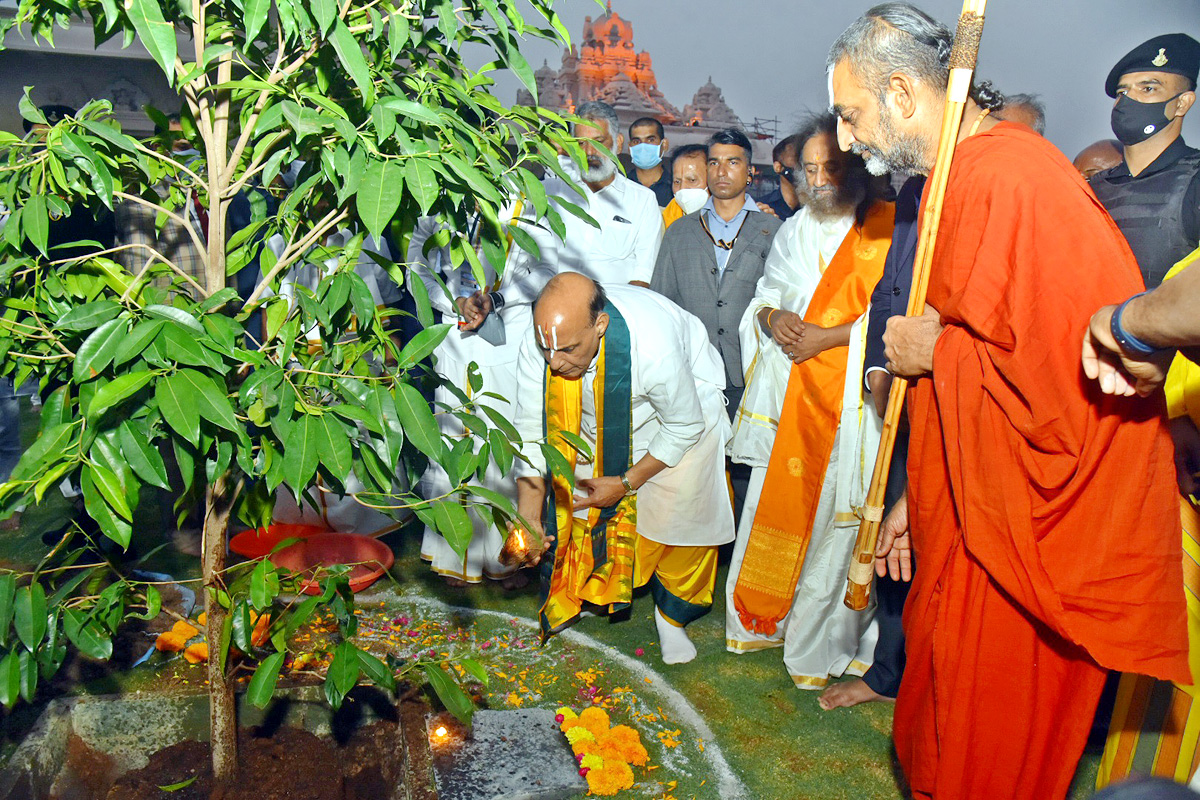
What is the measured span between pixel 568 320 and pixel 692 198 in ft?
6.72

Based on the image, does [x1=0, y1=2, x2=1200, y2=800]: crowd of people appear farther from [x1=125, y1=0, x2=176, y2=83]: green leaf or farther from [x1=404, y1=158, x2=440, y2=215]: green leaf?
[x1=125, y1=0, x2=176, y2=83]: green leaf

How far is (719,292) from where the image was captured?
396 cm

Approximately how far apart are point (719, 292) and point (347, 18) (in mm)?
2519

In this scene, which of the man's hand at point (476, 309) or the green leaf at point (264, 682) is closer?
the green leaf at point (264, 682)

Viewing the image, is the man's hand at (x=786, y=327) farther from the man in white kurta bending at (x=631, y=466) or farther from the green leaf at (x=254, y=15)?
the green leaf at (x=254, y=15)

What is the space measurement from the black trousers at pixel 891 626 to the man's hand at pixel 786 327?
54 centimetres

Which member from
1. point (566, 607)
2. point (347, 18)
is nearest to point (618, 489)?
point (566, 607)

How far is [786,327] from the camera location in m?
3.32

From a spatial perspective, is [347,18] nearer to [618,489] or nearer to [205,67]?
[205,67]

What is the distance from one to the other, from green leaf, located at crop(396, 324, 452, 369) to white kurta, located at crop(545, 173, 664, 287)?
8.47 feet

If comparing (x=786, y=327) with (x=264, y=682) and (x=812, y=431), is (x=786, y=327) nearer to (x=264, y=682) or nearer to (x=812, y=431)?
(x=812, y=431)

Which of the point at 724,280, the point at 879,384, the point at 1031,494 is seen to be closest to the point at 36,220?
the point at 1031,494

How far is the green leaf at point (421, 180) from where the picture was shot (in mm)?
1273

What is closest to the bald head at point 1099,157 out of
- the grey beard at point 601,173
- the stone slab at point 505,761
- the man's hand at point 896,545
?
the grey beard at point 601,173
